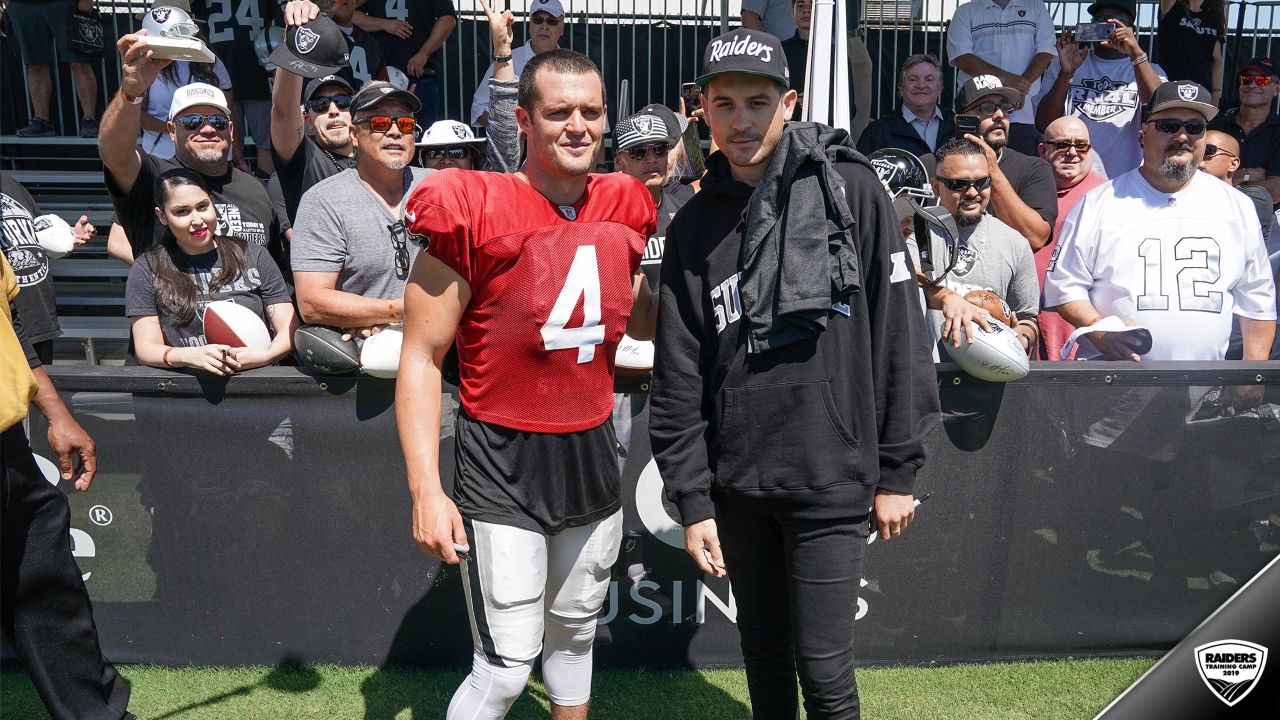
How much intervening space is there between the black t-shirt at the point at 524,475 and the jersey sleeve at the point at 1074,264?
9.38 feet

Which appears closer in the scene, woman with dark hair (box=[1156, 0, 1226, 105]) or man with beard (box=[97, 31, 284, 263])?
man with beard (box=[97, 31, 284, 263])

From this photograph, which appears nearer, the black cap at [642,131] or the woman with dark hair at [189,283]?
the woman with dark hair at [189,283]

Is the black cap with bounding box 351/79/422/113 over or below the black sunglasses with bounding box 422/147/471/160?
over

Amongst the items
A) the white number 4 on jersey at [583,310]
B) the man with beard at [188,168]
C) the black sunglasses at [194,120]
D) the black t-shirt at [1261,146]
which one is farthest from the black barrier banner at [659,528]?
the black t-shirt at [1261,146]

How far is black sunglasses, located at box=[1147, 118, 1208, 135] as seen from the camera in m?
5.00

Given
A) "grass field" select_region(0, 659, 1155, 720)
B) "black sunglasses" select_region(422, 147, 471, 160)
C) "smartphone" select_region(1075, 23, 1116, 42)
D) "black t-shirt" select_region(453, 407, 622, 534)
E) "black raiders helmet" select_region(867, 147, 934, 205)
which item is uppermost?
"smartphone" select_region(1075, 23, 1116, 42)

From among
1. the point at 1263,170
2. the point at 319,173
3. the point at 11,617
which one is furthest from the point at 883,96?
the point at 11,617

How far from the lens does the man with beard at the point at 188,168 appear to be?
4.24 metres

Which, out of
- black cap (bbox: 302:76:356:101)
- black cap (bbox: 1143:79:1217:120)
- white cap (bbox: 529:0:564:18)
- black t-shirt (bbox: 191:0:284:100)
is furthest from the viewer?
black t-shirt (bbox: 191:0:284:100)

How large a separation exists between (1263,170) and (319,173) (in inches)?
254

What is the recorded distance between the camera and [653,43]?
10648 mm

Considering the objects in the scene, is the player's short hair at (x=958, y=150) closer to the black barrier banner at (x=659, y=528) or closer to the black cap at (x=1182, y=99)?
the black cap at (x=1182, y=99)

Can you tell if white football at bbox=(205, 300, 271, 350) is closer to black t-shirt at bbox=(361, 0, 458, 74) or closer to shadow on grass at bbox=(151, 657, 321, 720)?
shadow on grass at bbox=(151, 657, 321, 720)

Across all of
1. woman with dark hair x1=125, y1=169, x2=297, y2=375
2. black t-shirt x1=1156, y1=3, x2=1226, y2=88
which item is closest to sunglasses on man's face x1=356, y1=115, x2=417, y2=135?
woman with dark hair x1=125, y1=169, x2=297, y2=375
